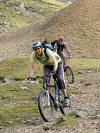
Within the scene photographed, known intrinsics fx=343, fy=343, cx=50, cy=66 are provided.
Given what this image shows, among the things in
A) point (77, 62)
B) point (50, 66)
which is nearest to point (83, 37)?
point (77, 62)

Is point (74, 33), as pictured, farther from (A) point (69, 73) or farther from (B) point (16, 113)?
(B) point (16, 113)

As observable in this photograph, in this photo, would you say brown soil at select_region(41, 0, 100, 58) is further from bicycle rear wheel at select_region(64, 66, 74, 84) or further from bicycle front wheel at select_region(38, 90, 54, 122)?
bicycle front wheel at select_region(38, 90, 54, 122)

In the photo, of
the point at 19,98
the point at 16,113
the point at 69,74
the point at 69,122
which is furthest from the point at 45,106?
the point at 69,74

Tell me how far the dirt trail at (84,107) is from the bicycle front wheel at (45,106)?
0.31 m

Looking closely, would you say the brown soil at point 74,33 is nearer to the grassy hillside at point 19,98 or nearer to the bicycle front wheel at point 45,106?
the grassy hillside at point 19,98

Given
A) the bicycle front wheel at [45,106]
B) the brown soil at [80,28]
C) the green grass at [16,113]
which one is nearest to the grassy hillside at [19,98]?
the green grass at [16,113]

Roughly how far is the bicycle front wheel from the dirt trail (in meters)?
0.31

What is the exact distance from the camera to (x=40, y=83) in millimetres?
24953

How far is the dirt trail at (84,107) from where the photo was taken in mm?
11305

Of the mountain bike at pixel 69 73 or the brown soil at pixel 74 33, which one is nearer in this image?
the mountain bike at pixel 69 73

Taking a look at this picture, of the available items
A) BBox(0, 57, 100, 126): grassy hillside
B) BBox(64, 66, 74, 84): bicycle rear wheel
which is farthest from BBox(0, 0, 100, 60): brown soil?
BBox(64, 66, 74, 84): bicycle rear wheel

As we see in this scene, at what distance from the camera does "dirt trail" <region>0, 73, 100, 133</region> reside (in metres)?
11.3

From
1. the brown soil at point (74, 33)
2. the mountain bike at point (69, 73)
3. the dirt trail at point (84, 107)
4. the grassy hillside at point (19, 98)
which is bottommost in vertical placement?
the grassy hillside at point (19, 98)

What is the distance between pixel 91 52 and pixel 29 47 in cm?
1122
